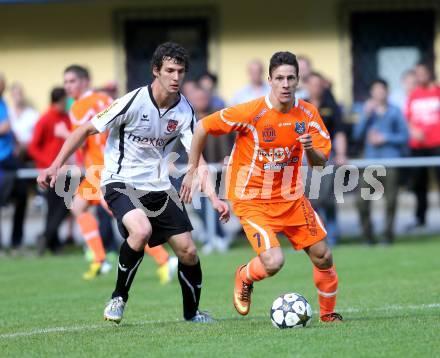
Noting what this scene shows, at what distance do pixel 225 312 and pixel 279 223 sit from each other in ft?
4.78

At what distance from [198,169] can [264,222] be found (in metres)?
0.63

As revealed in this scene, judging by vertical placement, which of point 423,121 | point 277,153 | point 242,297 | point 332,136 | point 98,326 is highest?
point 277,153

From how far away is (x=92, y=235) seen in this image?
12398mm

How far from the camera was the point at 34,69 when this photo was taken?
18.3m

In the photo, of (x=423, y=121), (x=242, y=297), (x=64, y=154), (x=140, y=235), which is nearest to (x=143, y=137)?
(x=64, y=154)

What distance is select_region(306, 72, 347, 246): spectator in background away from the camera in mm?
14227

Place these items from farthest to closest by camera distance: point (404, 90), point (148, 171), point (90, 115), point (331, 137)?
point (404, 90)
point (331, 137)
point (90, 115)
point (148, 171)

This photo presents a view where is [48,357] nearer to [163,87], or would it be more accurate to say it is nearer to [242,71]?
[163,87]

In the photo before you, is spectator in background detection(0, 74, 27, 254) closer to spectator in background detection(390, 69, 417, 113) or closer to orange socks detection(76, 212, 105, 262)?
orange socks detection(76, 212, 105, 262)

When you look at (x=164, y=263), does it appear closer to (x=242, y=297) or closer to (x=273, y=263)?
(x=242, y=297)

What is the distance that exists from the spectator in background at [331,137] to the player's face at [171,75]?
6.14 m

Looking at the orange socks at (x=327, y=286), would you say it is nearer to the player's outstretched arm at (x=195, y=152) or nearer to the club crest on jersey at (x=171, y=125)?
the player's outstretched arm at (x=195, y=152)

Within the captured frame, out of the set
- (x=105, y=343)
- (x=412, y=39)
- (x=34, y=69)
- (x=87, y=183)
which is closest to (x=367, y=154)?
(x=412, y=39)

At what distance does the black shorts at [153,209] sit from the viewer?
820cm
